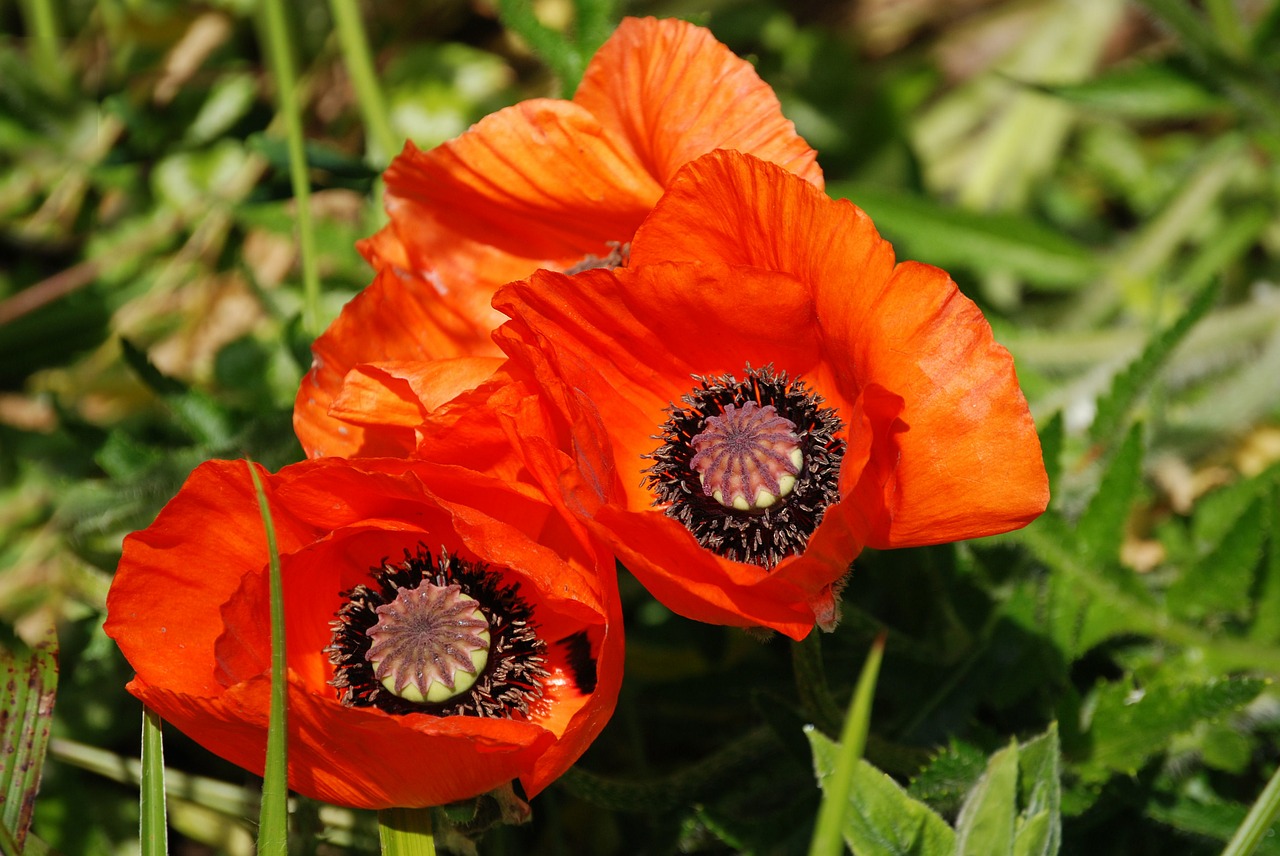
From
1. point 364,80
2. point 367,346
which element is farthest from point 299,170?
point 367,346

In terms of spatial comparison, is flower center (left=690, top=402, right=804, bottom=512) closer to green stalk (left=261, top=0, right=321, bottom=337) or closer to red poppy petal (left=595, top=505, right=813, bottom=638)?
red poppy petal (left=595, top=505, right=813, bottom=638)

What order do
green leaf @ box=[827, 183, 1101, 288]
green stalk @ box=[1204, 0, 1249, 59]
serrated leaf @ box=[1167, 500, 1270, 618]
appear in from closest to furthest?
serrated leaf @ box=[1167, 500, 1270, 618], green stalk @ box=[1204, 0, 1249, 59], green leaf @ box=[827, 183, 1101, 288]

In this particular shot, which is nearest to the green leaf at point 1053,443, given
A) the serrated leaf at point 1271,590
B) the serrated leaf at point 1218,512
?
the serrated leaf at point 1271,590

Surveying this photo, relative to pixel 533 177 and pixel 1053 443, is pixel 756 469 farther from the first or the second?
pixel 1053 443

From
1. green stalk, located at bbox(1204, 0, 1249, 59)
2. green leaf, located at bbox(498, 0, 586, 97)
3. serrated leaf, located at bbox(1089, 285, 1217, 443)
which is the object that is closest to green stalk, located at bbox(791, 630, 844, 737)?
serrated leaf, located at bbox(1089, 285, 1217, 443)

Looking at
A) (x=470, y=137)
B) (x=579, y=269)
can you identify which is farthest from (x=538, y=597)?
(x=470, y=137)
